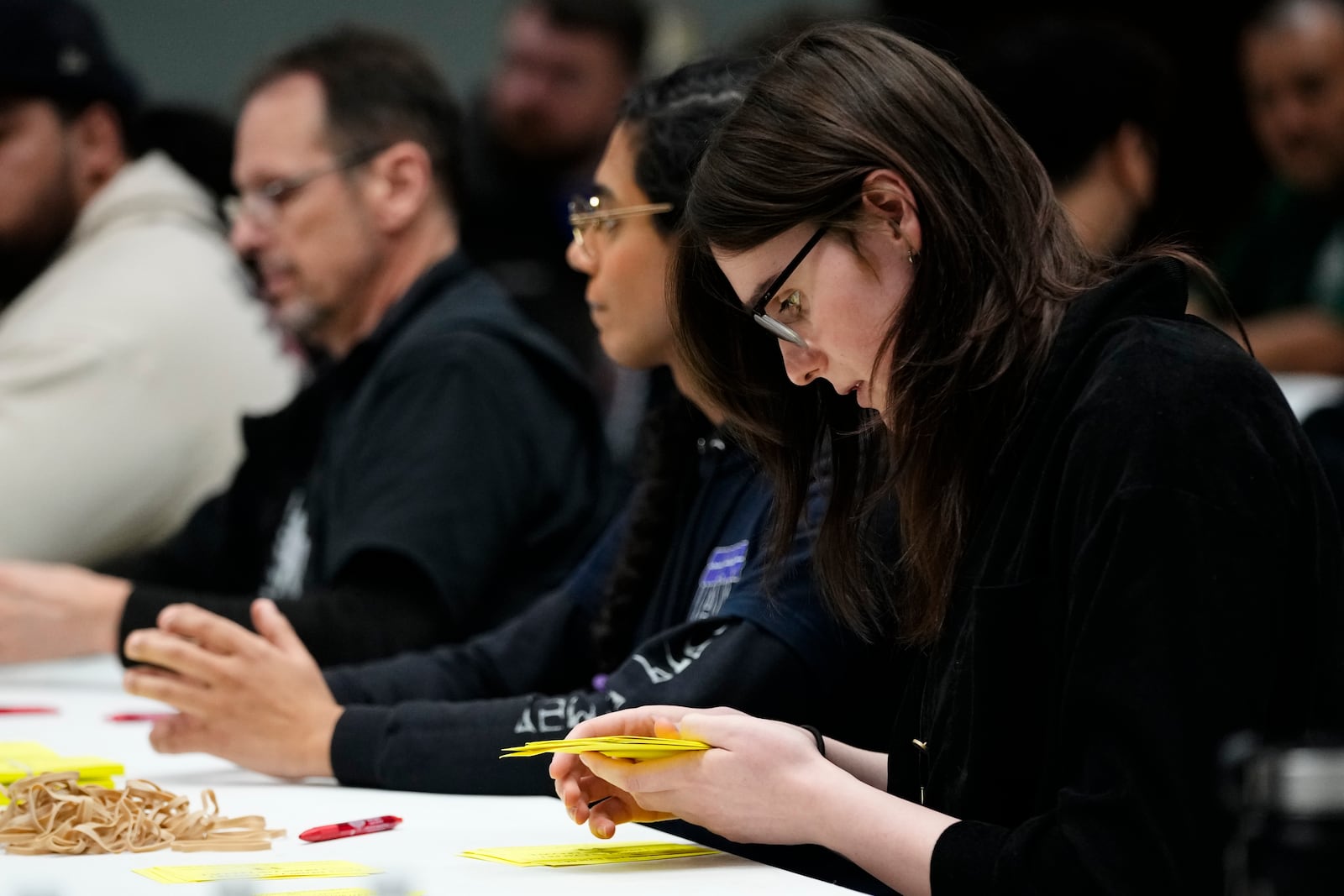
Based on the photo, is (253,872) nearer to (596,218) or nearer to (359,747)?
(359,747)

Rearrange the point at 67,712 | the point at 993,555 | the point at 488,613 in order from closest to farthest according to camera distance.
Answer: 1. the point at 993,555
2. the point at 67,712
3. the point at 488,613

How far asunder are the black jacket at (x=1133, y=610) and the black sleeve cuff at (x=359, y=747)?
29.3 inches

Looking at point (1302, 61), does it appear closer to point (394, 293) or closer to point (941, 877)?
point (394, 293)

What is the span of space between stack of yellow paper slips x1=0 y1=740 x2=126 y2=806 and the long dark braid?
0.63m

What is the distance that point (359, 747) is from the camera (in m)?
1.92

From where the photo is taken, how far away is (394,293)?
122 inches

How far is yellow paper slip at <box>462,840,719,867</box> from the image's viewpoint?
148cm

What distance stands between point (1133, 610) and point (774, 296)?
0.48 m

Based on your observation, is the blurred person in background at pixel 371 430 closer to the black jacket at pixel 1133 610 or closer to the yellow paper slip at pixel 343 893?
the yellow paper slip at pixel 343 893

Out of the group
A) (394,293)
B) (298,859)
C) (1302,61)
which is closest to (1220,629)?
(298,859)

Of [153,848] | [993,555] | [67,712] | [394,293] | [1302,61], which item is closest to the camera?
[993,555]

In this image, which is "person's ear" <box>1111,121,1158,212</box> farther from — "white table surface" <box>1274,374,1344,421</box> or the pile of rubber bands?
the pile of rubber bands

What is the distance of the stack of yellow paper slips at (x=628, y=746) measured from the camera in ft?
4.65

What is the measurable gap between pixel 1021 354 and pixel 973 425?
0.08 meters
